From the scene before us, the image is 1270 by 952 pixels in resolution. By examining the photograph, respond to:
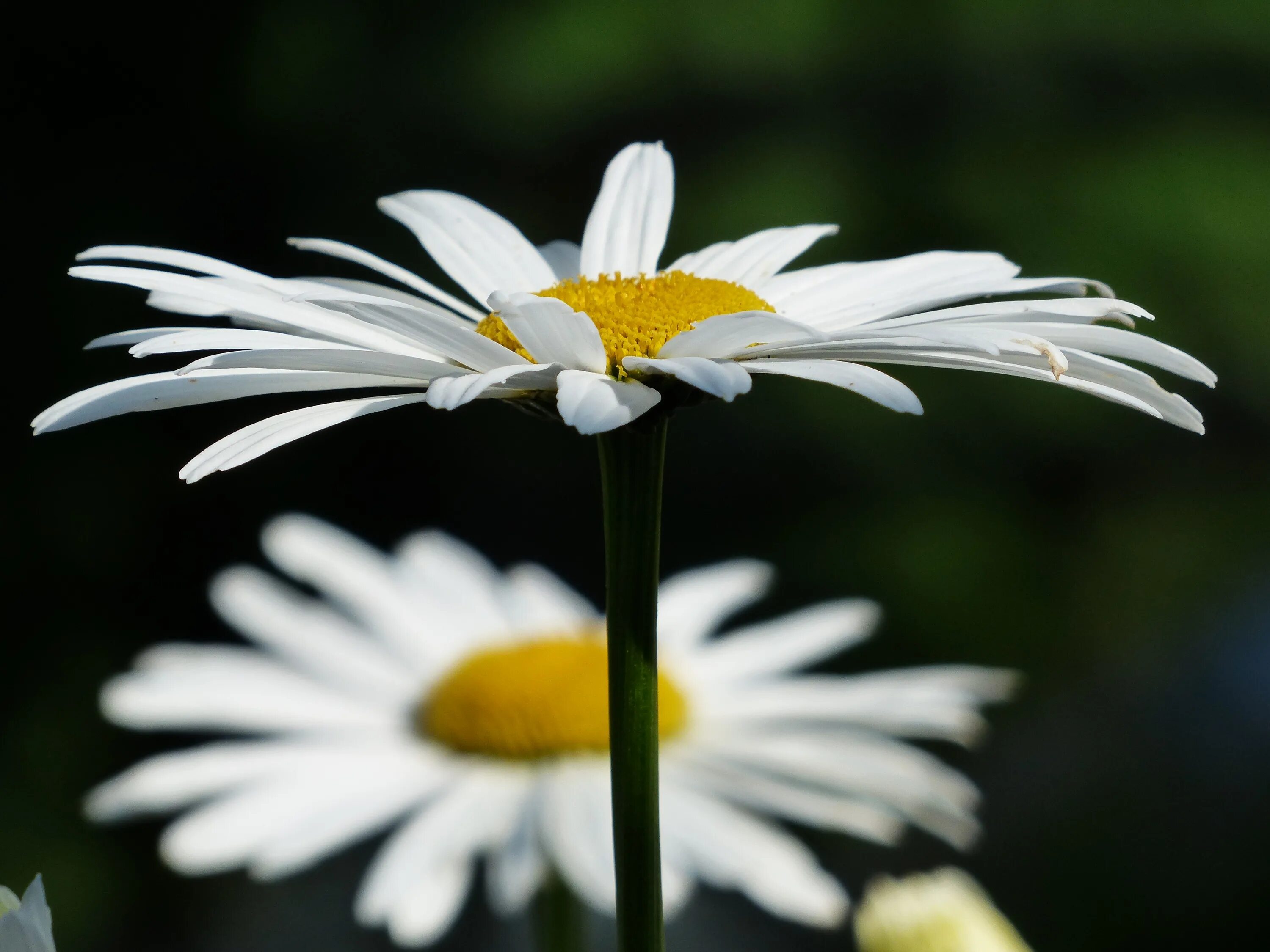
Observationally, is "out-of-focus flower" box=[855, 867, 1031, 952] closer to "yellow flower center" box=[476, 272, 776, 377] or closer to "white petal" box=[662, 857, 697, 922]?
"yellow flower center" box=[476, 272, 776, 377]

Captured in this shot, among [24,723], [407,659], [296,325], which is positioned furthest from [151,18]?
[296,325]

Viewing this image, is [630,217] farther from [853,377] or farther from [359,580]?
[359,580]

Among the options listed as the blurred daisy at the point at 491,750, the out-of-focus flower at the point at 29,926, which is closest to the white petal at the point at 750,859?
the blurred daisy at the point at 491,750

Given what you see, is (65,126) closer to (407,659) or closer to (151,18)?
(151,18)

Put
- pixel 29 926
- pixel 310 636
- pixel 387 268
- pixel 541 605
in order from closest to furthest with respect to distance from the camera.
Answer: pixel 29 926 < pixel 387 268 < pixel 310 636 < pixel 541 605

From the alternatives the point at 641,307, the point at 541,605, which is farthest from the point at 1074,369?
the point at 541,605

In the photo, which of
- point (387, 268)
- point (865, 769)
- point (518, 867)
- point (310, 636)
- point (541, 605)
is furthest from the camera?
point (541, 605)
